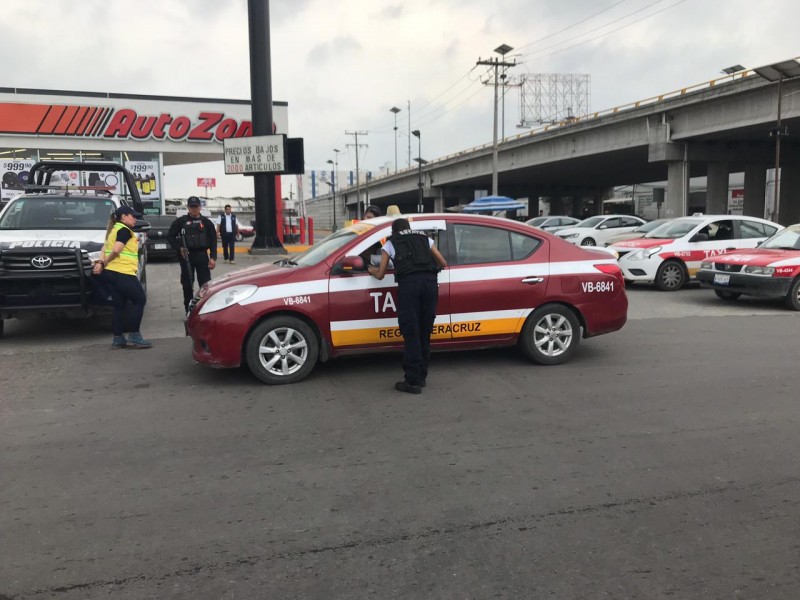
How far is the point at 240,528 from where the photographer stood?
3.42 meters

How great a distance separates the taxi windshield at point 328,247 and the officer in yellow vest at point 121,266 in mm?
2115

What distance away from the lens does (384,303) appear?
6.36 metres

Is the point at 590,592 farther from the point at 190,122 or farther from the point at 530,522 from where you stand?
the point at 190,122

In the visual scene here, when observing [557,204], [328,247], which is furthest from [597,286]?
[557,204]

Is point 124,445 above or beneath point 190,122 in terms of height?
beneath

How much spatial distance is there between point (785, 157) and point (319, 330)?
40145 mm

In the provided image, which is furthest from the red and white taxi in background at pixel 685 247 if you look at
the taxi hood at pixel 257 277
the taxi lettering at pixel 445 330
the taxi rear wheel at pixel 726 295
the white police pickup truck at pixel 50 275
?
the white police pickup truck at pixel 50 275

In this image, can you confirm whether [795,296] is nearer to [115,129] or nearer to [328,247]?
[328,247]

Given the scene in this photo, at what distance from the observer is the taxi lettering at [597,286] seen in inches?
271

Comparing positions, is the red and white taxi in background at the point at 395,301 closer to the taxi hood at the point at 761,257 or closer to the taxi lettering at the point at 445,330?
the taxi lettering at the point at 445,330

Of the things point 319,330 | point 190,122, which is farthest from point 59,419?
point 190,122

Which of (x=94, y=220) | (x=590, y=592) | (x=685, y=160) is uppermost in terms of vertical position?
(x=685, y=160)

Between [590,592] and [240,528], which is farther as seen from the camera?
[240,528]

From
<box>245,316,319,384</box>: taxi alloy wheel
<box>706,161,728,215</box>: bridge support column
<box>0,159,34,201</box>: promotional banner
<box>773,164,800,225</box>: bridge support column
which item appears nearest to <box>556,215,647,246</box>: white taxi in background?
<box>706,161,728,215</box>: bridge support column
